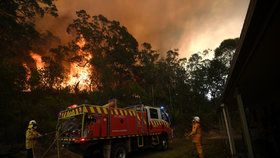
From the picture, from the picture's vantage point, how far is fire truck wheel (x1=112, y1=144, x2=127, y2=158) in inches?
436

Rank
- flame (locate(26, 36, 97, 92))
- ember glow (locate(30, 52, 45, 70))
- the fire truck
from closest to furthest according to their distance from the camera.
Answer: the fire truck → flame (locate(26, 36, 97, 92)) → ember glow (locate(30, 52, 45, 70))

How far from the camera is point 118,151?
37.2 ft

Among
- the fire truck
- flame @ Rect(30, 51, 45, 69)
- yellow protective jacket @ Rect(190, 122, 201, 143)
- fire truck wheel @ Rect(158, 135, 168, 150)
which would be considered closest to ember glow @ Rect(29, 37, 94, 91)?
flame @ Rect(30, 51, 45, 69)

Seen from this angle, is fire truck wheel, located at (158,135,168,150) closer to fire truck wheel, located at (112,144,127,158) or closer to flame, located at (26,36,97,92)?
fire truck wheel, located at (112,144,127,158)

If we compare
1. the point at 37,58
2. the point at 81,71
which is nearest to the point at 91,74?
the point at 81,71

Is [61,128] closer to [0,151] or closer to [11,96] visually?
[0,151]

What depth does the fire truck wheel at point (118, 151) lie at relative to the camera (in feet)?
36.3

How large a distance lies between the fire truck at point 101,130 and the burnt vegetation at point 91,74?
6171 millimetres

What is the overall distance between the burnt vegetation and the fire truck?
20.2ft

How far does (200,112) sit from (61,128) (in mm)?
26928

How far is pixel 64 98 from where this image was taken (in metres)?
25.0

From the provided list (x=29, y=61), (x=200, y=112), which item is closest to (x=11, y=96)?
(x=29, y=61)

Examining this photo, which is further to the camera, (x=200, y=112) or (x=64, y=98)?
(x=200, y=112)

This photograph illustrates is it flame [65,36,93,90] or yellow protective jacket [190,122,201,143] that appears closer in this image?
yellow protective jacket [190,122,201,143]
